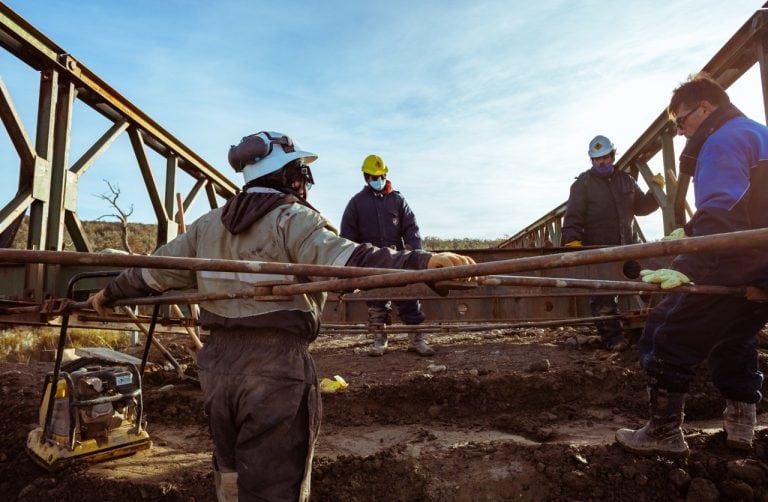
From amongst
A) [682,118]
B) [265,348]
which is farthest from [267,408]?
[682,118]

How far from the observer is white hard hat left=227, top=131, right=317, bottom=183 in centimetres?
244

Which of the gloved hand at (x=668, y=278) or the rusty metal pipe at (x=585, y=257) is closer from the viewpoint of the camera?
the rusty metal pipe at (x=585, y=257)

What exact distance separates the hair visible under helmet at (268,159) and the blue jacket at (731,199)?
207 centimetres

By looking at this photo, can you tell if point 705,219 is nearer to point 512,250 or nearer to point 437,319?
point 512,250

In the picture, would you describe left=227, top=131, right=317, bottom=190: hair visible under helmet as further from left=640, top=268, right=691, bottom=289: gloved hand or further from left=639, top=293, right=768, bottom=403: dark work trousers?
left=639, top=293, right=768, bottom=403: dark work trousers

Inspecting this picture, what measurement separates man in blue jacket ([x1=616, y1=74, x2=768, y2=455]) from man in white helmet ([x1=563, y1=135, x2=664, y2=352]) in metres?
2.62

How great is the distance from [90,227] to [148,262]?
4207 centimetres

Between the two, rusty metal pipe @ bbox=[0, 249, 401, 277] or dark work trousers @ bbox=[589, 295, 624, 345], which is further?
dark work trousers @ bbox=[589, 295, 624, 345]

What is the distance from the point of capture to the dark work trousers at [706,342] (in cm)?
288

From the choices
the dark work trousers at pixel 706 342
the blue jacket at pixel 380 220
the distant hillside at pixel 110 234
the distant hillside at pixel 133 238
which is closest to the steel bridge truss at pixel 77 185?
the dark work trousers at pixel 706 342

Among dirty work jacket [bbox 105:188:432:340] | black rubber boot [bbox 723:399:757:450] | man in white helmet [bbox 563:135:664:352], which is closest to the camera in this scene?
dirty work jacket [bbox 105:188:432:340]

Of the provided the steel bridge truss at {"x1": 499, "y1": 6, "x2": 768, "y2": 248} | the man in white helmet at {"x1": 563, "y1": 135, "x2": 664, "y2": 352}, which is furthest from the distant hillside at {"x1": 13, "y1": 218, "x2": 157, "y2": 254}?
the steel bridge truss at {"x1": 499, "y1": 6, "x2": 768, "y2": 248}

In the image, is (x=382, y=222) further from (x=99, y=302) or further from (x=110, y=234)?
(x=110, y=234)

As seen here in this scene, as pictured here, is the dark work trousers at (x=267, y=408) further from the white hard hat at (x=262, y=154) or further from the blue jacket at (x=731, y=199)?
the blue jacket at (x=731, y=199)
